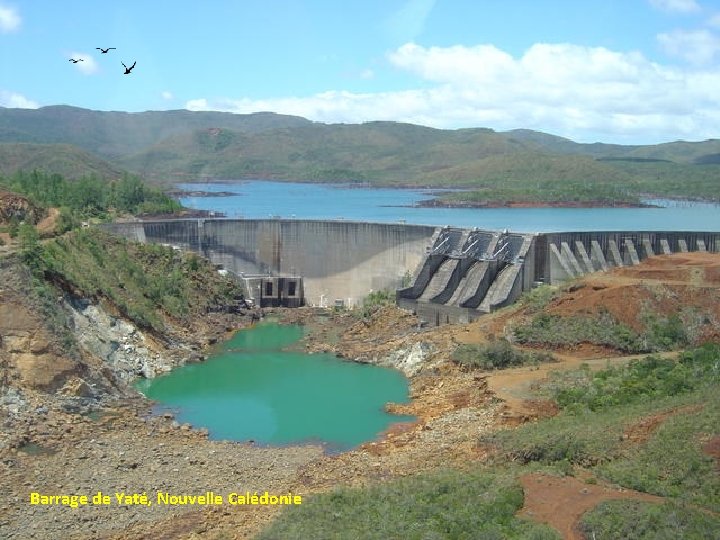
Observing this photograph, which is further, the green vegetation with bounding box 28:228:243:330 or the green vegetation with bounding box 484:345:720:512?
the green vegetation with bounding box 28:228:243:330

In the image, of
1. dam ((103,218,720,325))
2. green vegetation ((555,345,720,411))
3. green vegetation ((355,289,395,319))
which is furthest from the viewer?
green vegetation ((355,289,395,319))

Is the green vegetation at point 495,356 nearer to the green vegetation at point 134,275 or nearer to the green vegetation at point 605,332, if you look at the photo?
the green vegetation at point 605,332

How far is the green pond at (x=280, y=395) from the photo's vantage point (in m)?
26.3

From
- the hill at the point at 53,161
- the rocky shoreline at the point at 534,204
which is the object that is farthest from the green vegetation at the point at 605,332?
the rocky shoreline at the point at 534,204

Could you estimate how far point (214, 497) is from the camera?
20.2 m

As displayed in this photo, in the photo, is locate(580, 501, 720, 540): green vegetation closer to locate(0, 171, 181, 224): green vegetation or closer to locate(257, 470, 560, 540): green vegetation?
locate(257, 470, 560, 540): green vegetation

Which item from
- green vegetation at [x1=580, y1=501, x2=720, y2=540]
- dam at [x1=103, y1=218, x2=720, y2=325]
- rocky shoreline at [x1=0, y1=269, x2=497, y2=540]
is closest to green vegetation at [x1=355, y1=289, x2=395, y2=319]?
dam at [x1=103, y1=218, x2=720, y2=325]

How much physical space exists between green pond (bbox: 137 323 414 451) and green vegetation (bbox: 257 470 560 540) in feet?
22.7

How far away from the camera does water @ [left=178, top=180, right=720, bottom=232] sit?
8869cm

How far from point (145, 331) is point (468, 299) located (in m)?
13.6

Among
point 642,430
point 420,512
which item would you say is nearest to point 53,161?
point 642,430

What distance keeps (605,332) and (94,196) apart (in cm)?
3787

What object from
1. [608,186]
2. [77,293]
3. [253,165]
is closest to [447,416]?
[77,293]

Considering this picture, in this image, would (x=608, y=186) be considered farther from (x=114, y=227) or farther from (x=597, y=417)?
(x=597, y=417)
